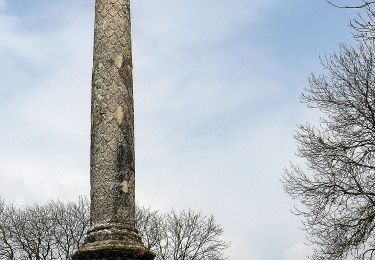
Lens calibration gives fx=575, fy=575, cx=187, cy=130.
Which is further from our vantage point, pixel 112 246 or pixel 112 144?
pixel 112 144

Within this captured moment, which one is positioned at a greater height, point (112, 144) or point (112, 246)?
point (112, 144)

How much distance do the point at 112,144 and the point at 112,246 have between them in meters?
1.48

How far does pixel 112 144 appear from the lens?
26.4ft

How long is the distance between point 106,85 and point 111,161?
1170 mm

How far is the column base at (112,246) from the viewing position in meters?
7.30

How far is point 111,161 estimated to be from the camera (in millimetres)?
7965

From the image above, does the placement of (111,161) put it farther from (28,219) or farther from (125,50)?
(28,219)

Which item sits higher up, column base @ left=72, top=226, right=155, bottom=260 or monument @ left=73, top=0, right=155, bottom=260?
monument @ left=73, top=0, right=155, bottom=260

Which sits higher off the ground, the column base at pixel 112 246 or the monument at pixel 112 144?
the monument at pixel 112 144

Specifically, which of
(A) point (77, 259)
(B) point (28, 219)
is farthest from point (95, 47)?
(B) point (28, 219)

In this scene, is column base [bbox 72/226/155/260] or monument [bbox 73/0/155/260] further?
monument [bbox 73/0/155/260]

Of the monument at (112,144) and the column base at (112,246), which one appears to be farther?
the monument at (112,144)

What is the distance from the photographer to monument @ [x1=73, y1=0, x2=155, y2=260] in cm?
749

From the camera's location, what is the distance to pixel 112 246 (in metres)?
7.30
